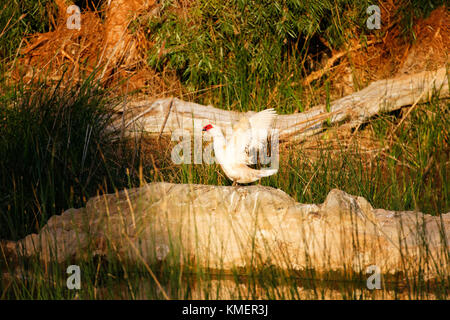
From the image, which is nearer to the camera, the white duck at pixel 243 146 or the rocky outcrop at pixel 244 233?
the rocky outcrop at pixel 244 233

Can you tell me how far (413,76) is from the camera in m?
5.50

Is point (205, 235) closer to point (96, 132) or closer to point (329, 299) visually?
point (329, 299)

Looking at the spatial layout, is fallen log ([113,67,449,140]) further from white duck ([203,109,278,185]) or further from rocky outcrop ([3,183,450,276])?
rocky outcrop ([3,183,450,276])

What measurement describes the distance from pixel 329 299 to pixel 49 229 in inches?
65.8

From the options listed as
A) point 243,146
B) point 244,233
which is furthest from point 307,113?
point 244,233

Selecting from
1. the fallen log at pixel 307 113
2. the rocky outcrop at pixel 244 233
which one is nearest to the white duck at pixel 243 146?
the rocky outcrop at pixel 244 233

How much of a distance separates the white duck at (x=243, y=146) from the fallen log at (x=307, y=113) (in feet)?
5.37

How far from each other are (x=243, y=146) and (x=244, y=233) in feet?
2.05

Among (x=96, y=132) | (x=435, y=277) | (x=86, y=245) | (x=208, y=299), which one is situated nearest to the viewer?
(x=208, y=299)

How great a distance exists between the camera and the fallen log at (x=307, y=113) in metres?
5.29

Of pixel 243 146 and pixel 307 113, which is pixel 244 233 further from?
pixel 307 113

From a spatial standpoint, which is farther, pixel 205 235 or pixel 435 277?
pixel 205 235

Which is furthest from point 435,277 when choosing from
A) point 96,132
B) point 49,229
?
point 96,132

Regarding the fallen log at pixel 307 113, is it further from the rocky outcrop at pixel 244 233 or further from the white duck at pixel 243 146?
the rocky outcrop at pixel 244 233
